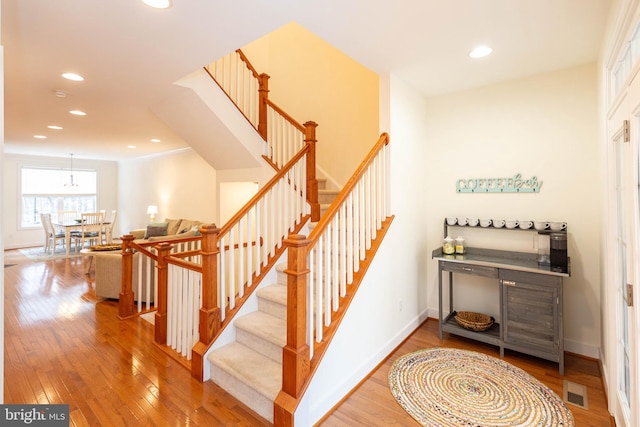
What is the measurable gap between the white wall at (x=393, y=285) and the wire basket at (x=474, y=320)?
46 centimetres

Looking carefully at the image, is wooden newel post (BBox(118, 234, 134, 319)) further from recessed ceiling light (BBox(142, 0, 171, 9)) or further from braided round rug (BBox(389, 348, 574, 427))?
braided round rug (BBox(389, 348, 574, 427))

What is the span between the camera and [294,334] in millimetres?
1926

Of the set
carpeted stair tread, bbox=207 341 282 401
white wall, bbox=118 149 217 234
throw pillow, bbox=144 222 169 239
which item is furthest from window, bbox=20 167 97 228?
carpeted stair tread, bbox=207 341 282 401

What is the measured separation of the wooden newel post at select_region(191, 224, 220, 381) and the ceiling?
4.82 feet

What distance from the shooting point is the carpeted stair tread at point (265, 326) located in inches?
95.2

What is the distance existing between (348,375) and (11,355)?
122 inches

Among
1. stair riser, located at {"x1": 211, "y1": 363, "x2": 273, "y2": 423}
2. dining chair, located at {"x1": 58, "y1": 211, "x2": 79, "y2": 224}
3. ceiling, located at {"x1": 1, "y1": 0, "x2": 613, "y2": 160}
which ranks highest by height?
ceiling, located at {"x1": 1, "y1": 0, "x2": 613, "y2": 160}

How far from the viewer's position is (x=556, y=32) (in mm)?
2238

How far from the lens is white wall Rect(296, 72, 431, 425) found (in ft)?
7.25

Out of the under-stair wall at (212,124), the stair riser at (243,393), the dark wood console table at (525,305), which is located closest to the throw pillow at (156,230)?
the under-stair wall at (212,124)

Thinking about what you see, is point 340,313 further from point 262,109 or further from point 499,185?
point 262,109

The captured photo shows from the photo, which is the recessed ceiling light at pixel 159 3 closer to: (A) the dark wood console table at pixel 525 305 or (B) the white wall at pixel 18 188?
(A) the dark wood console table at pixel 525 305

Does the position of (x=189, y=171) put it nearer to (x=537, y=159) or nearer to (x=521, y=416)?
(x=537, y=159)

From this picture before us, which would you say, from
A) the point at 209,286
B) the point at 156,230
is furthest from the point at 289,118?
the point at 156,230
